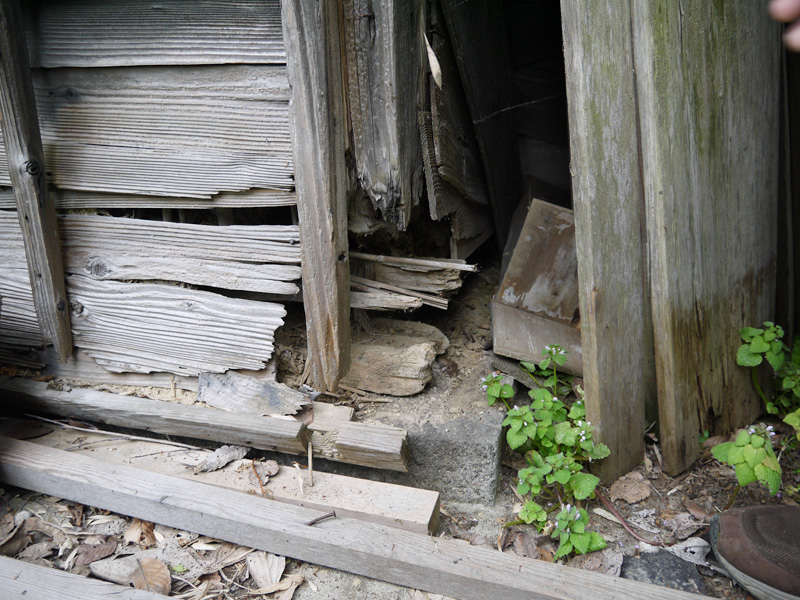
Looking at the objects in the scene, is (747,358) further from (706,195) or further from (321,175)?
(321,175)

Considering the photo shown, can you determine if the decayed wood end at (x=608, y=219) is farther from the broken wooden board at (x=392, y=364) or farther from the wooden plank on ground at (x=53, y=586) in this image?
the wooden plank on ground at (x=53, y=586)

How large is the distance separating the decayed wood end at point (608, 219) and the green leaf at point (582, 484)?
0.16 m

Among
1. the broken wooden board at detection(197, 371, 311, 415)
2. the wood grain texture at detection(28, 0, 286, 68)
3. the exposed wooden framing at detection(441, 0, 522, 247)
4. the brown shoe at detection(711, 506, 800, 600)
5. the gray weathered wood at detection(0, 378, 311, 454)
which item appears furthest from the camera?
the exposed wooden framing at detection(441, 0, 522, 247)

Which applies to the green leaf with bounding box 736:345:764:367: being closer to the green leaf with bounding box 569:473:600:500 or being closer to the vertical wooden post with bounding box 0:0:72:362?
the green leaf with bounding box 569:473:600:500

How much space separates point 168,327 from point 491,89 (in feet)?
6.36

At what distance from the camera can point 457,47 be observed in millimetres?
2639

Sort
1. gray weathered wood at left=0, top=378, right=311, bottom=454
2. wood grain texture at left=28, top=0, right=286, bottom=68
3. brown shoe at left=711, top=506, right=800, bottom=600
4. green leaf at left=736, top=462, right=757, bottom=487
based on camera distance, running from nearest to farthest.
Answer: brown shoe at left=711, top=506, right=800, bottom=600 < green leaf at left=736, top=462, right=757, bottom=487 < wood grain texture at left=28, top=0, right=286, bottom=68 < gray weathered wood at left=0, top=378, right=311, bottom=454

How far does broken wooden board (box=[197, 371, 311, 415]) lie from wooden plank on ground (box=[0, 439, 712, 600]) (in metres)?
0.41

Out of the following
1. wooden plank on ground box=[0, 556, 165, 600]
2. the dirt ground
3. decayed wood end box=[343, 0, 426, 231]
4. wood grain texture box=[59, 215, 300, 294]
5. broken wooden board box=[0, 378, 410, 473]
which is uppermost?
decayed wood end box=[343, 0, 426, 231]

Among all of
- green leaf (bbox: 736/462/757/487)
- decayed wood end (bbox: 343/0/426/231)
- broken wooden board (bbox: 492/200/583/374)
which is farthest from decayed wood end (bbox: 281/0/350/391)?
green leaf (bbox: 736/462/757/487)

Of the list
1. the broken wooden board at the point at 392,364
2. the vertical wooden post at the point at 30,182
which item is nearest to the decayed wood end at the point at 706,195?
the broken wooden board at the point at 392,364

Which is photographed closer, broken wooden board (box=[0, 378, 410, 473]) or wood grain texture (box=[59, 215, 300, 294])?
broken wooden board (box=[0, 378, 410, 473])

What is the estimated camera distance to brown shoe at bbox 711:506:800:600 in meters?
1.78

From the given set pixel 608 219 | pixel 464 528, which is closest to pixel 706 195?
pixel 608 219
